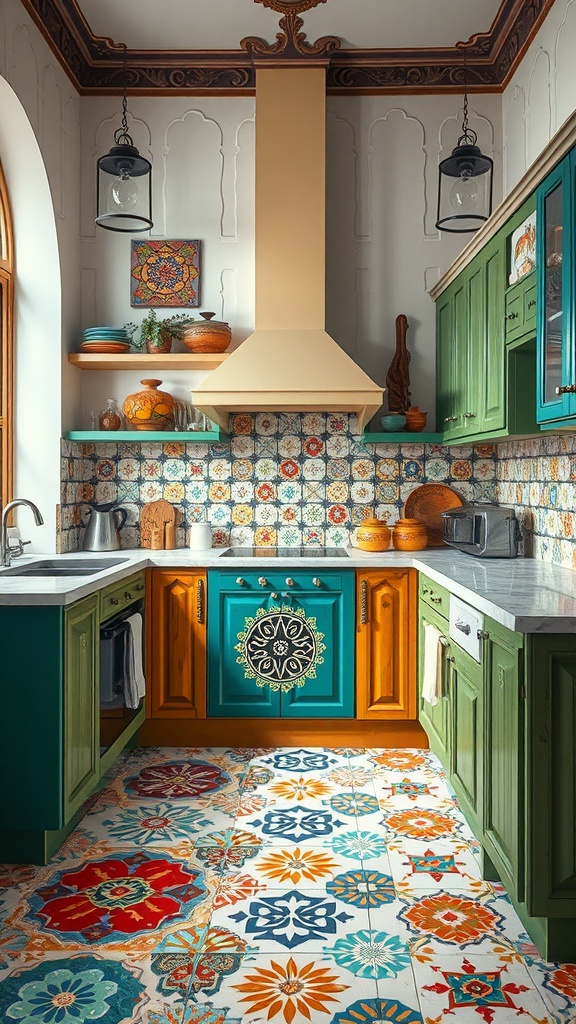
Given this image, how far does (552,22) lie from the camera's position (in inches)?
133

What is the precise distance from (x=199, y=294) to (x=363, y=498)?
1401 mm

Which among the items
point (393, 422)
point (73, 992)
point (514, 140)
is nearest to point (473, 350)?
point (393, 422)

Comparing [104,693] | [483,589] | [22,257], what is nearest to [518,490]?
[483,589]

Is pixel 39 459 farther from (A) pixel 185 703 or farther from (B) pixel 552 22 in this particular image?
(B) pixel 552 22

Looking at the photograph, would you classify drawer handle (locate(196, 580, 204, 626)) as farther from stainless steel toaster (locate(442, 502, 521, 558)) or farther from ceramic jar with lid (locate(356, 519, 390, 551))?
stainless steel toaster (locate(442, 502, 521, 558))

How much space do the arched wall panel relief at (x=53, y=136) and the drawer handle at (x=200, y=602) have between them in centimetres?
193

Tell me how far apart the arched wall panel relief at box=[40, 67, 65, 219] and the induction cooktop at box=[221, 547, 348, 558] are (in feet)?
6.12

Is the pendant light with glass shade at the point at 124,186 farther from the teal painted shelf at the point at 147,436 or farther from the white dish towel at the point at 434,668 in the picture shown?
the white dish towel at the point at 434,668

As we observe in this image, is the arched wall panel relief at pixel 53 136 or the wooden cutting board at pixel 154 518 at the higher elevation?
the arched wall panel relief at pixel 53 136

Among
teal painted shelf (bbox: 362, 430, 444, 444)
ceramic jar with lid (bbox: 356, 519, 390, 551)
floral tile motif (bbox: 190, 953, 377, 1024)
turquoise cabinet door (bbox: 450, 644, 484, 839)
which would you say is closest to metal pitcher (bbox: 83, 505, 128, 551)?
ceramic jar with lid (bbox: 356, 519, 390, 551)

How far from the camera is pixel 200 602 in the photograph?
150 inches

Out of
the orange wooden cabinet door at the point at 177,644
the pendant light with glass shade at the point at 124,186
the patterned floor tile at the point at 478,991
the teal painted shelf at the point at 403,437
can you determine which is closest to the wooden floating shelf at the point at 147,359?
the pendant light with glass shade at the point at 124,186

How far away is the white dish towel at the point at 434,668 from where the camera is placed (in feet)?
10.3

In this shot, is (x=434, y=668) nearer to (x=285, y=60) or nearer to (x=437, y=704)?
(x=437, y=704)
